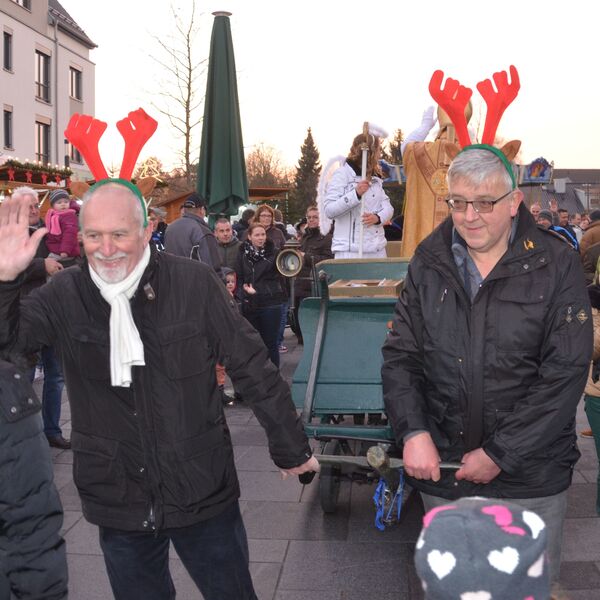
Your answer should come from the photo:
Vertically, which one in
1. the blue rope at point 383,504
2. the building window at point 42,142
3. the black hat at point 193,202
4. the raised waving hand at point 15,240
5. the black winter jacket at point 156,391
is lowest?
the blue rope at point 383,504

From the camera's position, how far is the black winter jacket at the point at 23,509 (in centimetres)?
278

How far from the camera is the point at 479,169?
9.24 ft

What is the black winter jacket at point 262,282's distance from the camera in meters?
8.95

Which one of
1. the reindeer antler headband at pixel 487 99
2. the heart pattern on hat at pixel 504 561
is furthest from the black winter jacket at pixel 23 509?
the reindeer antler headband at pixel 487 99

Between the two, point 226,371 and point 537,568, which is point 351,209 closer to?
point 226,371

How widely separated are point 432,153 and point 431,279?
315cm

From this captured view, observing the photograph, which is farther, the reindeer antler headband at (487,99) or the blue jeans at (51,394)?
the blue jeans at (51,394)

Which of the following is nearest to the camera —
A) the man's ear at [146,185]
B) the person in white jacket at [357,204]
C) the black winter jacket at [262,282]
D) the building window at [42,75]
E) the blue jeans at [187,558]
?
the blue jeans at [187,558]

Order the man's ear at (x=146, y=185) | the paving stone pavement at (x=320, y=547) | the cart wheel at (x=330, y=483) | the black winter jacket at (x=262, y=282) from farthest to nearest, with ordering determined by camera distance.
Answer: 1. the black winter jacket at (x=262, y=282)
2. the cart wheel at (x=330, y=483)
3. the paving stone pavement at (x=320, y=547)
4. the man's ear at (x=146, y=185)

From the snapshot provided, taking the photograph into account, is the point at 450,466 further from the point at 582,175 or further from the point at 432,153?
the point at 582,175

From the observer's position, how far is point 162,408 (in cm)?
282

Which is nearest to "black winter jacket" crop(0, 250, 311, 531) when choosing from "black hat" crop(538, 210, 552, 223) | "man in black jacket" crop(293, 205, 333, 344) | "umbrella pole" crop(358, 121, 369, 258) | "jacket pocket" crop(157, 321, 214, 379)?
"jacket pocket" crop(157, 321, 214, 379)

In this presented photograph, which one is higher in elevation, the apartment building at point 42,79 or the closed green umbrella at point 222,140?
the apartment building at point 42,79

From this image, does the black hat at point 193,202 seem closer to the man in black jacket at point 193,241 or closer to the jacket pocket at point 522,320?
the man in black jacket at point 193,241
